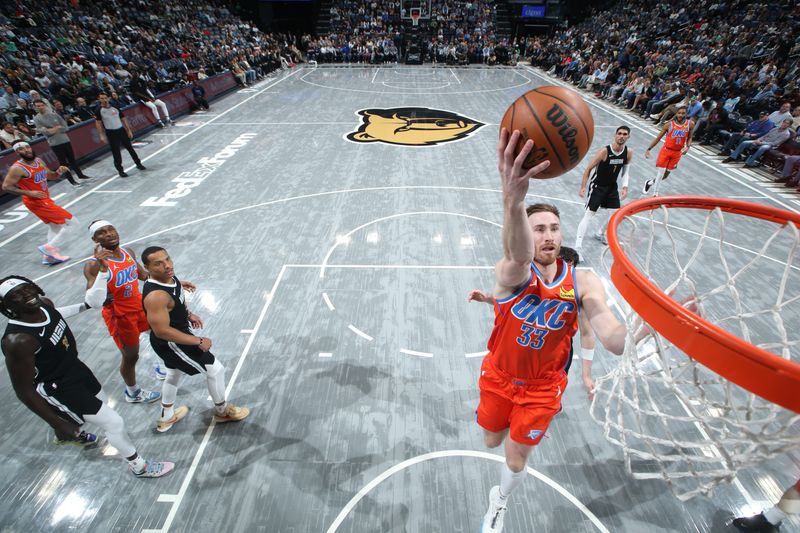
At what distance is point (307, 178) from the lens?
926cm

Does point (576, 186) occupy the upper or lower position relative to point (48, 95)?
lower

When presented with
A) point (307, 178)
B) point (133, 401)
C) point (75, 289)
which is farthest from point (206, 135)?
point (133, 401)

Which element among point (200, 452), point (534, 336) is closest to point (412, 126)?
point (200, 452)

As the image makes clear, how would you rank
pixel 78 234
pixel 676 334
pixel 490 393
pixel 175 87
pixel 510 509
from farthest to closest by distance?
1. pixel 175 87
2. pixel 78 234
3. pixel 510 509
4. pixel 490 393
5. pixel 676 334

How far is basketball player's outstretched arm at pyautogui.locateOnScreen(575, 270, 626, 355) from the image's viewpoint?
2209 mm

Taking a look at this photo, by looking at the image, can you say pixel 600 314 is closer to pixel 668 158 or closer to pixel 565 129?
pixel 565 129

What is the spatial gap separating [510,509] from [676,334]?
6.56ft

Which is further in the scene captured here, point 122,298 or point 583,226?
point 583,226

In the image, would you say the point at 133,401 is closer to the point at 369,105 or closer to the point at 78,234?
the point at 78,234

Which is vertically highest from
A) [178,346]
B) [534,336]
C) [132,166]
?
[534,336]

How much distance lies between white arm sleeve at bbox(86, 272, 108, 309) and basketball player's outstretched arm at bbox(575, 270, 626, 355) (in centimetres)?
377

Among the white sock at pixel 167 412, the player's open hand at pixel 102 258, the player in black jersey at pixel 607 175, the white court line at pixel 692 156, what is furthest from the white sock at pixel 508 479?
the white court line at pixel 692 156

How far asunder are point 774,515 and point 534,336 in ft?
7.57

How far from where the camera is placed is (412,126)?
13.0 meters
